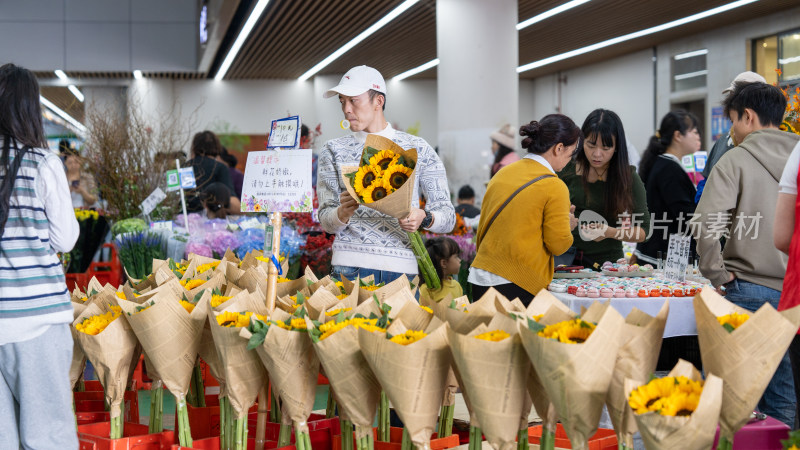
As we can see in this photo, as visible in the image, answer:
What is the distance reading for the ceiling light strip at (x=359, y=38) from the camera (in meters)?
9.84

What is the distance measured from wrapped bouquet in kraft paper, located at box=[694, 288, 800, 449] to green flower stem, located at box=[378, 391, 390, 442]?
0.77 meters

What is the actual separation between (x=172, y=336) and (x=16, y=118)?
0.69 m

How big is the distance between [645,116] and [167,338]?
1258cm

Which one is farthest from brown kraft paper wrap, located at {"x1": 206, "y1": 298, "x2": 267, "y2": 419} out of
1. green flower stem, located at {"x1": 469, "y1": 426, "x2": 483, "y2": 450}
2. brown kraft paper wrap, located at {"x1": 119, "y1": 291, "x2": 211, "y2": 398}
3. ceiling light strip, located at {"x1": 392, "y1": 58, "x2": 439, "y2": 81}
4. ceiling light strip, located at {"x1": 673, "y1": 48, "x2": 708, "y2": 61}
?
ceiling light strip, located at {"x1": 392, "y1": 58, "x2": 439, "y2": 81}

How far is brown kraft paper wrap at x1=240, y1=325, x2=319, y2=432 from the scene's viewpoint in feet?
4.92

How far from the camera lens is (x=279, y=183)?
6.25ft

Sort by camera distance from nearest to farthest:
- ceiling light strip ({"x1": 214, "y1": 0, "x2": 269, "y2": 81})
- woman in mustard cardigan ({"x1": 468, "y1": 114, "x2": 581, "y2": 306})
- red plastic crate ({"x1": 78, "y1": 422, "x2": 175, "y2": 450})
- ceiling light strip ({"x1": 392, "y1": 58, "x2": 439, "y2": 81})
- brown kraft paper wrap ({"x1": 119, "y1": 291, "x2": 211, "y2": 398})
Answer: brown kraft paper wrap ({"x1": 119, "y1": 291, "x2": 211, "y2": 398}) < red plastic crate ({"x1": 78, "y1": 422, "x2": 175, "y2": 450}) < woman in mustard cardigan ({"x1": 468, "y1": 114, "x2": 581, "y2": 306}) < ceiling light strip ({"x1": 214, "y1": 0, "x2": 269, "y2": 81}) < ceiling light strip ({"x1": 392, "y1": 58, "x2": 439, "y2": 81})

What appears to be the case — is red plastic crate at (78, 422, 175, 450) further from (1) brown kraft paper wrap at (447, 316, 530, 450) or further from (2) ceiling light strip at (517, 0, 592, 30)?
(2) ceiling light strip at (517, 0, 592, 30)

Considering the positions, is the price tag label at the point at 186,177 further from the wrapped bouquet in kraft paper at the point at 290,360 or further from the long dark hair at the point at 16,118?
the wrapped bouquet in kraft paper at the point at 290,360

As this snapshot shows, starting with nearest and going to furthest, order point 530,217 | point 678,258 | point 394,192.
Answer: point 394,192
point 530,217
point 678,258

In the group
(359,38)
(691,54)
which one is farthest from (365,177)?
(691,54)

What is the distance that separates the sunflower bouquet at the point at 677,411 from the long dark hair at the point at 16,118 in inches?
59.6

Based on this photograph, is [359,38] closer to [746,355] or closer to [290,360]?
[290,360]

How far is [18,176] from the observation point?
1.88 meters
